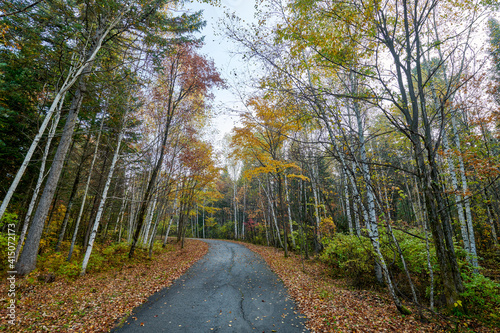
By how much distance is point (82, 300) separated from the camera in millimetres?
5164

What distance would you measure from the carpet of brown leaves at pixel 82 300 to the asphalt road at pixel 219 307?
0.45 metres

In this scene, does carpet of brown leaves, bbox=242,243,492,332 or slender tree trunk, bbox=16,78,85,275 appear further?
slender tree trunk, bbox=16,78,85,275

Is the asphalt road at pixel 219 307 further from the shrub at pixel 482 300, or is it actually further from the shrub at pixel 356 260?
the shrub at pixel 482 300

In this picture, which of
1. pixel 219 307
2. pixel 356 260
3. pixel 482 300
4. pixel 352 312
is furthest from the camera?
pixel 356 260

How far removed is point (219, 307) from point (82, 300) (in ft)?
12.0

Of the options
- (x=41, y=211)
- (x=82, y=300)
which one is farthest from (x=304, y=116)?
(x=41, y=211)

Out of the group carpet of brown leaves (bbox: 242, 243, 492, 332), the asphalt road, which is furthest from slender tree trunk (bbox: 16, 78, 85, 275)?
carpet of brown leaves (bbox: 242, 243, 492, 332)

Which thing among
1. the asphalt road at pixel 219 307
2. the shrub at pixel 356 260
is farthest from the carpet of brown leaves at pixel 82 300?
the shrub at pixel 356 260

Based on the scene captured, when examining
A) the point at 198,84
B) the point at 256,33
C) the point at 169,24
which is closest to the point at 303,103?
the point at 256,33

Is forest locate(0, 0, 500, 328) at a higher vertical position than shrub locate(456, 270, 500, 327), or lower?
higher

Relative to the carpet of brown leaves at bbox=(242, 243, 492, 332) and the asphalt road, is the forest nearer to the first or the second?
the carpet of brown leaves at bbox=(242, 243, 492, 332)

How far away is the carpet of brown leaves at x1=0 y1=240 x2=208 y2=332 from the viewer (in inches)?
159

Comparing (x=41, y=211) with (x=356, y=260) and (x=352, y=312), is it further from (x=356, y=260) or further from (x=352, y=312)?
(x=356, y=260)

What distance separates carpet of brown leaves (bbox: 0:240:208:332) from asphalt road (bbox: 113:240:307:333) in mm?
445
